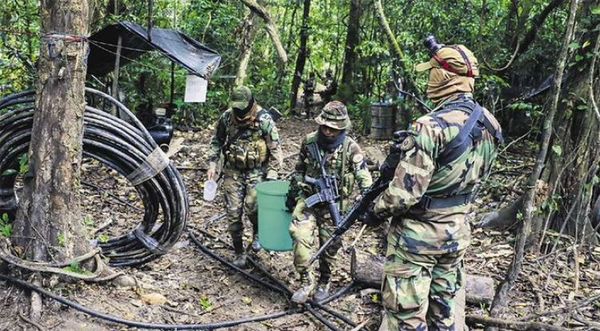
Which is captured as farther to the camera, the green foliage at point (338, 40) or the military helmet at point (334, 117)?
the green foliage at point (338, 40)

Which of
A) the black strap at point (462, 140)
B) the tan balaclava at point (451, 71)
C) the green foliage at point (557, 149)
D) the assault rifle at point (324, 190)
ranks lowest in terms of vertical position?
the assault rifle at point (324, 190)

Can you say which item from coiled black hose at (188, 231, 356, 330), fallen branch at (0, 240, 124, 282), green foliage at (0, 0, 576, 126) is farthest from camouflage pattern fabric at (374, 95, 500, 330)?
green foliage at (0, 0, 576, 126)

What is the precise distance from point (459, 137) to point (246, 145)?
2.53 m

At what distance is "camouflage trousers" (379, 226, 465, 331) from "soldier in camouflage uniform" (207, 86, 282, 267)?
208 centimetres

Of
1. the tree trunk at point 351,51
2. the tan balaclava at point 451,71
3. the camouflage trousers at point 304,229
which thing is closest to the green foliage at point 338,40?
the tree trunk at point 351,51

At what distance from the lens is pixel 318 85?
1511cm

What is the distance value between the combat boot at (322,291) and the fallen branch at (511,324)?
126 centimetres

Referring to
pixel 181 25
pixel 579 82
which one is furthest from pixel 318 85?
pixel 579 82

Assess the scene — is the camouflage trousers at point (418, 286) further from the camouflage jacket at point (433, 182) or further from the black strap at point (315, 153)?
the black strap at point (315, 153)

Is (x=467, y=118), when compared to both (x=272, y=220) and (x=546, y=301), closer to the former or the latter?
(x=272, y=220)

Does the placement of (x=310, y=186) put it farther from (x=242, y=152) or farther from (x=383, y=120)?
(x=383, y=120)

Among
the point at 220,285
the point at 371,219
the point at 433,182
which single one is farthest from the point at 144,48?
the point at 433,182

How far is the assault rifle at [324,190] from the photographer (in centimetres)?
458

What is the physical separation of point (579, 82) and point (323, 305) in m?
3.50
